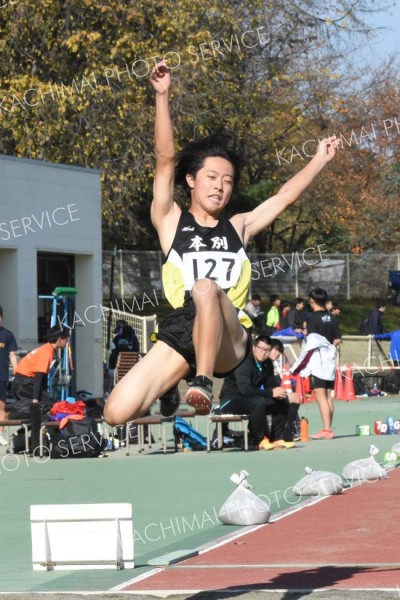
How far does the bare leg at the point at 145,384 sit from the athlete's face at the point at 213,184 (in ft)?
2.75

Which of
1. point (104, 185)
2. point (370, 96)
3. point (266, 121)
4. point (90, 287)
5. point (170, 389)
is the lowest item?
point (170, 389)

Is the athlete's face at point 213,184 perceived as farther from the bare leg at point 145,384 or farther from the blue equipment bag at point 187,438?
the blue equipment bag at point 187,438

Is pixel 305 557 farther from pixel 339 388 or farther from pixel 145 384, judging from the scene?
pixel 339 388

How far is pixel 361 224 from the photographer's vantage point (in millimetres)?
47500

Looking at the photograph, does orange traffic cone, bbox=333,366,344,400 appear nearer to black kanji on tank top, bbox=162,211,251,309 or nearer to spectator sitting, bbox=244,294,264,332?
spectator sitting, bbox=244,294,264,332

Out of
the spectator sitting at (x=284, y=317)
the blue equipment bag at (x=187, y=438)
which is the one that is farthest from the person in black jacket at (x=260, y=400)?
the spectator sitting at (x=284, y=317)

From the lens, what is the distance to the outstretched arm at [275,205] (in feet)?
24.5

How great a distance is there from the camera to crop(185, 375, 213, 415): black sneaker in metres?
6.66

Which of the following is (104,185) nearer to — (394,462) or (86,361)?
(86,361)

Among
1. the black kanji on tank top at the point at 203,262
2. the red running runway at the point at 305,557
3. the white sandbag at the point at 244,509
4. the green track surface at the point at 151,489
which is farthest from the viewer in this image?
the white sandbag at the point at 244,509

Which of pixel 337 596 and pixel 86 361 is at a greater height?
pixel 86 361

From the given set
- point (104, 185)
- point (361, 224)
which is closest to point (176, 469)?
point (104, 185)

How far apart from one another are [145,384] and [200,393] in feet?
1.23

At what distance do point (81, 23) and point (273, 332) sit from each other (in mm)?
8353
